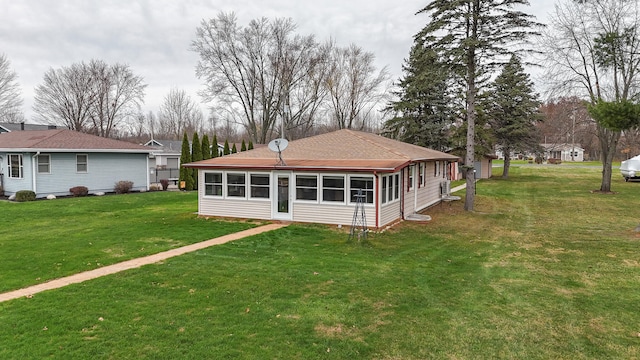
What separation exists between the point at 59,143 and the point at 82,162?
58.4 inches

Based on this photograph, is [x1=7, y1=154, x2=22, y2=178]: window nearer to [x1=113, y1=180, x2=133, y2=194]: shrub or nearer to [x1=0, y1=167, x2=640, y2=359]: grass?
[x1=113, y1=180, x2=133, y2=194]: shrub

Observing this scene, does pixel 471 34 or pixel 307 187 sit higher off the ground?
pixel 471 34

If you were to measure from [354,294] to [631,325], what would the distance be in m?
4.06

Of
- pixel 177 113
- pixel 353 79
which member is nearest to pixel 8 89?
pixel 177 113

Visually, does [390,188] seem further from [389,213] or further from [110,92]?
[110,92]

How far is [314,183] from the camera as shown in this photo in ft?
45.1

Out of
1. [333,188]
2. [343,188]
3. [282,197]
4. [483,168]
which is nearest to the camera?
[343,188]

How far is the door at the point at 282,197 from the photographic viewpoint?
1409cm

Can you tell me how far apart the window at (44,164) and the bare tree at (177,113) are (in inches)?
1688

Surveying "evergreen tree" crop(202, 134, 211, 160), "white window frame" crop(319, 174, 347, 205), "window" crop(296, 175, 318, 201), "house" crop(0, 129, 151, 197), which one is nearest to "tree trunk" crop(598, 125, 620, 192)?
"white window frame" crop(319, 174, 347, 205)

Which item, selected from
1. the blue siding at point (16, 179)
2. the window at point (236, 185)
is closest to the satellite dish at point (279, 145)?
the window at point (236, 185)

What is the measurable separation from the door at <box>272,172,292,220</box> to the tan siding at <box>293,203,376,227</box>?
31 centimetres

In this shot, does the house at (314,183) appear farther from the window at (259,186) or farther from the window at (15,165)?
the window at (15,165)

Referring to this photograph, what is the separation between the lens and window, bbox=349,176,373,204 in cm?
1296
